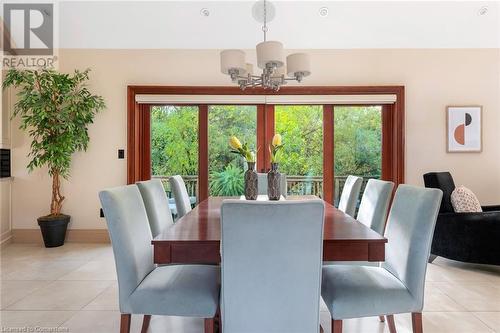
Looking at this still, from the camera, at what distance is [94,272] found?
300cm

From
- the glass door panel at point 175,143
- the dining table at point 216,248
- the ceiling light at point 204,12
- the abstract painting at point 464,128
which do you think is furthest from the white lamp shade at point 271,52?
the abstract painting at point 464,128

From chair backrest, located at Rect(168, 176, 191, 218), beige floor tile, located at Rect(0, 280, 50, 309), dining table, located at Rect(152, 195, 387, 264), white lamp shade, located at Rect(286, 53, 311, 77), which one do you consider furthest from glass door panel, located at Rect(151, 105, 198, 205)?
dining table, located at Rect(152, 195, 387, 264)

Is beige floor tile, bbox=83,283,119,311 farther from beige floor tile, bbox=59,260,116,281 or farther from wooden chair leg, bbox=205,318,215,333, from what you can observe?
wooden chair leg, bbox=205,318,215,333

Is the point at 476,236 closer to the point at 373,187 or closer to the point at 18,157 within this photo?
the point at 373,187

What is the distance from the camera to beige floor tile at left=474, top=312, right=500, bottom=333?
6.53ft

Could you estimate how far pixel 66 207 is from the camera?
409 centimetres

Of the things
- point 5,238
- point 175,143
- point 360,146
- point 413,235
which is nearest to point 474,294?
point 413,235

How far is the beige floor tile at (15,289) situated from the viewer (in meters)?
2.37

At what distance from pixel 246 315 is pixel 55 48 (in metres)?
4.43

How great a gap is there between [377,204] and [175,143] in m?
2.96

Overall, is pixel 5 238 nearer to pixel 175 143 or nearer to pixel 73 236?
pixel 73 236

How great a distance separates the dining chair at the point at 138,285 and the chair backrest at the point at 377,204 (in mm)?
1174

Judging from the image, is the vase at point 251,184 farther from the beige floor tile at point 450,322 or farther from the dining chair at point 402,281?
the beige floor tile at point 450,322

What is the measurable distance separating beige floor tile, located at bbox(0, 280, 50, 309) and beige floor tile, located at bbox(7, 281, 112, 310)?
2.5 inches
